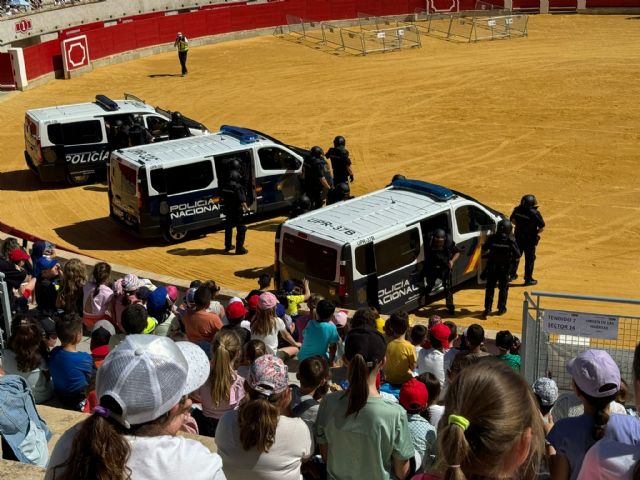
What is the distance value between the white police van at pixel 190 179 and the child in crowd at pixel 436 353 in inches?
386

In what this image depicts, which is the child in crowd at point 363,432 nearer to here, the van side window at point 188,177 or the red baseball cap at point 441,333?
the red baseball cap at point 441,333

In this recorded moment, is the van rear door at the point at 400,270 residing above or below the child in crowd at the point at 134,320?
below

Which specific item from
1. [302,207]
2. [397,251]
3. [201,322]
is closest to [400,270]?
[397,251]

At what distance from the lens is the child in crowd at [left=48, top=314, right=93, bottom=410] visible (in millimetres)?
8562

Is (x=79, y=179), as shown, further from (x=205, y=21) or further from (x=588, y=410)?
(x=205, y=21)

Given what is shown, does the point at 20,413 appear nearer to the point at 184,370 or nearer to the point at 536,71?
the point at 184,370

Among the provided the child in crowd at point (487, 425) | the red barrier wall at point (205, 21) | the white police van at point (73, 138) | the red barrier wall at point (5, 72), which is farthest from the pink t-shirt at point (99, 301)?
the red barrier wall at point (205, 21)

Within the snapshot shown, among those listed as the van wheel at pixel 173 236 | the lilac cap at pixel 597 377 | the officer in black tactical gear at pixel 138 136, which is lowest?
the van wheel at pixel 173 236

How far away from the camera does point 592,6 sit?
44.6 meters

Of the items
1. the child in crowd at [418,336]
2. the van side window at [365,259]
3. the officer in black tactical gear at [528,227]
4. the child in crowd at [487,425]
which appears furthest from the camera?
the officer in black tactical gear at [528,227]

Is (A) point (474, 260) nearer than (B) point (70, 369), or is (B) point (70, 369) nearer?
(B) point (70, 369)

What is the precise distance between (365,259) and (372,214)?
99 cm

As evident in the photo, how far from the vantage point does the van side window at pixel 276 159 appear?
19.7 metres

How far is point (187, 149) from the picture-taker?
19.1 metres
